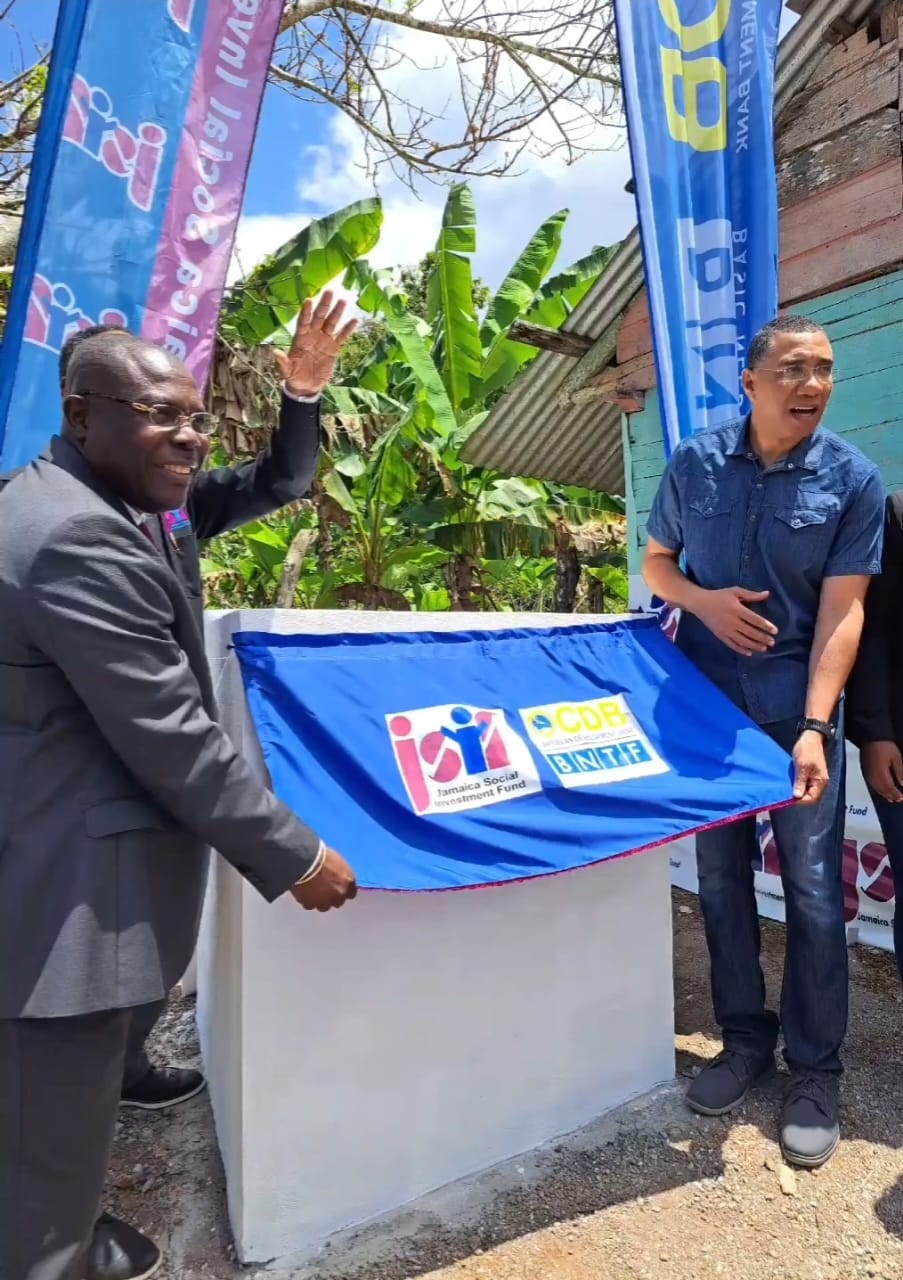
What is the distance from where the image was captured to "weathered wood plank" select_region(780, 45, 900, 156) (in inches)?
175

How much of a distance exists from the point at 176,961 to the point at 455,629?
44.5 inches

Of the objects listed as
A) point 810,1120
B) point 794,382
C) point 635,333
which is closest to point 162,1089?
point 810,1120

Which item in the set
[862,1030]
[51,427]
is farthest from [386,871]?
[862,1030]

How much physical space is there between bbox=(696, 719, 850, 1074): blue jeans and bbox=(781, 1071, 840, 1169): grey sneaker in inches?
1.7

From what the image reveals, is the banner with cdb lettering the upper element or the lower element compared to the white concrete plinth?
upper

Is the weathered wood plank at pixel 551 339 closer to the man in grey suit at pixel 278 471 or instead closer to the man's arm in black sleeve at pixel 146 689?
the man in grey suit at pixel 278 471

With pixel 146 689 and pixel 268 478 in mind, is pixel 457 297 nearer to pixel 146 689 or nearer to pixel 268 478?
pixel 268 478

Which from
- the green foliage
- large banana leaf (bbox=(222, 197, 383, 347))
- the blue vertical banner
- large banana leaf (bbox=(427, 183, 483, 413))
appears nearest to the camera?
the blue vertical banner

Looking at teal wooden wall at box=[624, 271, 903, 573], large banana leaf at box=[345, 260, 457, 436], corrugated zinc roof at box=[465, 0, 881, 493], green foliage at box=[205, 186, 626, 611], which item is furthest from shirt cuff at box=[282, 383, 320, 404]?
large banana leaf at box=[345, 260, 457, 436]

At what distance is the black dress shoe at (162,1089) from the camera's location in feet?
8.55

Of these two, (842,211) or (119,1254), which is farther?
(842,211)

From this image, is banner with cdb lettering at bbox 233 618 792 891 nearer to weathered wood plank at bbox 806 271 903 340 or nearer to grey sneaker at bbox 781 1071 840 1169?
grey sneaker at bbox 781 1071 840 1169

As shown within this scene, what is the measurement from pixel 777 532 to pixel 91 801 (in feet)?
6.47

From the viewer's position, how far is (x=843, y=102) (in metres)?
4.66
